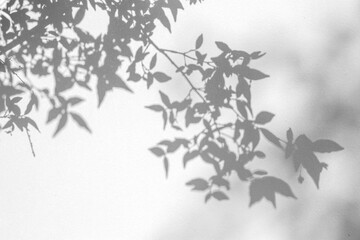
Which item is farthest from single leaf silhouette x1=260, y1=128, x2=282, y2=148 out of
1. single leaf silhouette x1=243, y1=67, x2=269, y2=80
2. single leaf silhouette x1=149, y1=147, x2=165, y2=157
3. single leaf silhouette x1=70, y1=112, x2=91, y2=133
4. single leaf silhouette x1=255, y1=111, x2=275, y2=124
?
single leaf silhouette x1=70, y1=112, x2=91, y2=133

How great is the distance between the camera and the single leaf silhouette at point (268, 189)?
2.92 ft

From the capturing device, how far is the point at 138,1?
4.84ft

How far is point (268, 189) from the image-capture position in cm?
91

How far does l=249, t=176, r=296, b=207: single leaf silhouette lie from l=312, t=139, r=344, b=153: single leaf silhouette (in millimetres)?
171

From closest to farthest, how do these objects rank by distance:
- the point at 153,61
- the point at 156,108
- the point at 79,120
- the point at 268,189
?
the point at 79,120 < the point at 268,189 < the point at 156,108 < the point at 153,61

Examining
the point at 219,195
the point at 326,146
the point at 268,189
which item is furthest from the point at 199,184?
the point at 326,146

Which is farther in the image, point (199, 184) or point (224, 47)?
point (224, 47)

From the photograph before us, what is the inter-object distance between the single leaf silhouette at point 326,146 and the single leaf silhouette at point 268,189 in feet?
0.56

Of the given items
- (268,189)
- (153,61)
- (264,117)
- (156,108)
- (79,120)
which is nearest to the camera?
(79,120)

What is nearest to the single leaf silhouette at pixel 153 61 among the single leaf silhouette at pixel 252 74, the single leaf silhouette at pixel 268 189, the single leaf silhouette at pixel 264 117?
the single leaf silhouette at pixel 252 74

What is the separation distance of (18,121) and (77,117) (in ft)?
2.52

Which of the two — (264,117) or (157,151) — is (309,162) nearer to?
(264,117)

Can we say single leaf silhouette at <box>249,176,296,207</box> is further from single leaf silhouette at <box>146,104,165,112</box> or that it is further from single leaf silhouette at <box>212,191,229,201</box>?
single leaf silhouette at <box>146,104,165,112</box>

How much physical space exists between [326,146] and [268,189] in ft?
0.70
